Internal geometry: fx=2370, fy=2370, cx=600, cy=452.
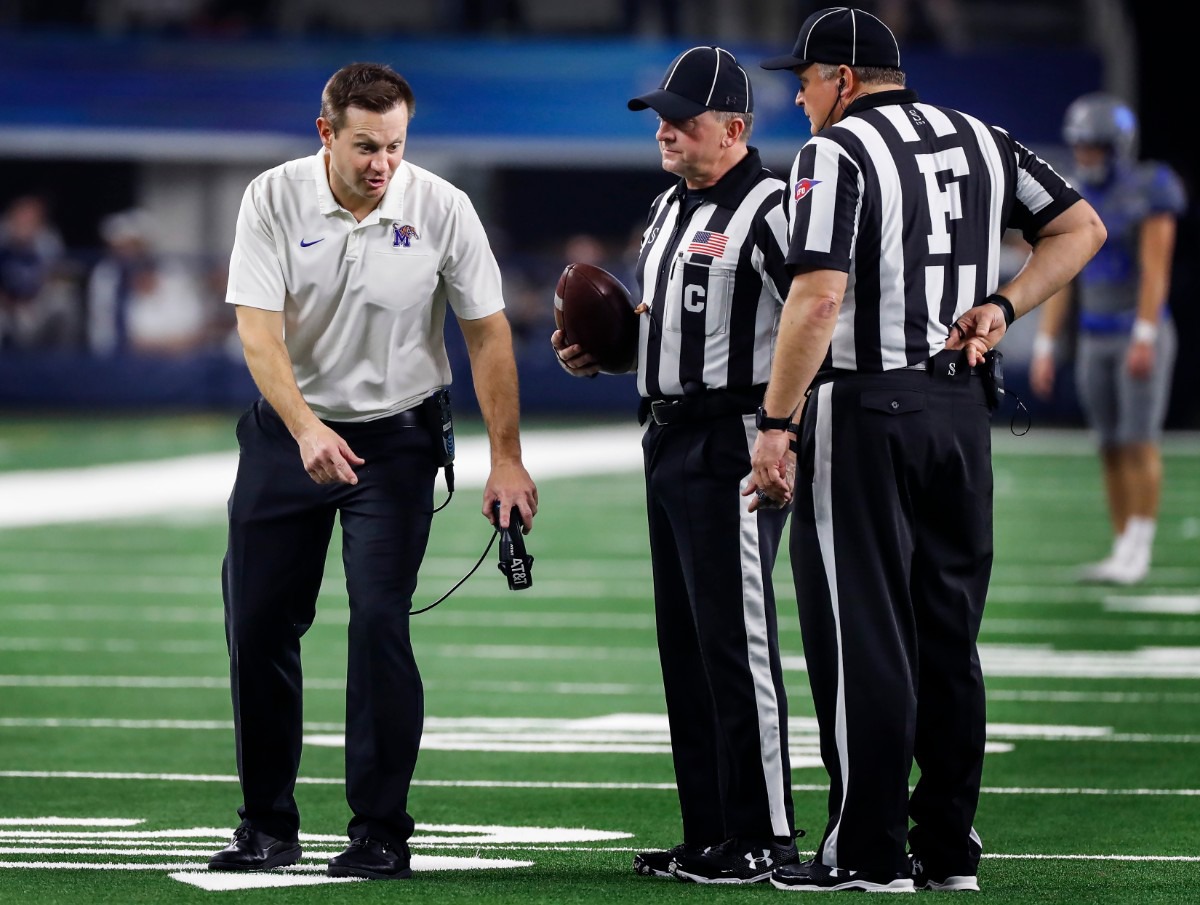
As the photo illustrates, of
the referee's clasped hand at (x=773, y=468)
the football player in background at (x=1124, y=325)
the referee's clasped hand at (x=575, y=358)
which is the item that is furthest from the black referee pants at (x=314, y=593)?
the football player in background at (x=1124, y=325)

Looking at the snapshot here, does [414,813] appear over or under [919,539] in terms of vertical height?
under

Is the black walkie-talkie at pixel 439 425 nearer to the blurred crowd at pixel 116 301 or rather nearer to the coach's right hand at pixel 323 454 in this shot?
the coach's right hand at pixel 323 454

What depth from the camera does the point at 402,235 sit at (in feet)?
17.3

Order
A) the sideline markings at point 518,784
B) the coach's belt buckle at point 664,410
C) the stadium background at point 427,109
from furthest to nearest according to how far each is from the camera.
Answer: the stadium background at point 427,109 < the sideline markings at point 518,784 < the coach's belt buckle at point 664,410

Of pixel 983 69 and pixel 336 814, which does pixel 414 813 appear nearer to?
pixel 336 814

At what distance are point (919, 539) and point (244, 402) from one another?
2030cm

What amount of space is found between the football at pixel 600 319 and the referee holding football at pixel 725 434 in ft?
0.52

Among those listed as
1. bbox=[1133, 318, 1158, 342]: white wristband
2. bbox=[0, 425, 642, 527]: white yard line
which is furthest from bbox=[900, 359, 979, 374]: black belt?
bbox=[0, 425, 642, 527]: white yard line

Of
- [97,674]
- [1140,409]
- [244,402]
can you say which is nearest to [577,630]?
[97,674]

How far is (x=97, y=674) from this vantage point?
Answer: 8.75 metres

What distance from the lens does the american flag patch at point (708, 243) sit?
5047mm

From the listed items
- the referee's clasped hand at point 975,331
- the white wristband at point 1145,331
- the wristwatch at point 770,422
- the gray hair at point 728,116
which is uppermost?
the gray hair at point 728,116

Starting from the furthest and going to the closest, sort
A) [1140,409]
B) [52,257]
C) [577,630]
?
[52,257], [1140,409], [577,630]

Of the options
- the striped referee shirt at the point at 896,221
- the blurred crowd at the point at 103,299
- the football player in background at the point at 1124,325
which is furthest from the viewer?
the blurred crowd at the point at 103,299
